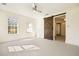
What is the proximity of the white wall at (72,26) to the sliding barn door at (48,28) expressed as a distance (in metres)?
1.95

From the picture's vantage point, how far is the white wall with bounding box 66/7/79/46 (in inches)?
181

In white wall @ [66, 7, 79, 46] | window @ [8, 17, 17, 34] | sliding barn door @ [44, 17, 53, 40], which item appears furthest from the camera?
sliding barn door @ [44, 17, 53, 40]

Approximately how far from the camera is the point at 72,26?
487cm

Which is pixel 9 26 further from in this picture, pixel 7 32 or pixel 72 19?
pixel 72 19

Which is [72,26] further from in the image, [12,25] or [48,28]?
[12,25]

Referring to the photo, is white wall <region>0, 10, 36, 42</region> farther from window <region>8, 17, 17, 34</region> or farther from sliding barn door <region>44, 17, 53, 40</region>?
sliding barn door <region>44, 17, 53, 40</region>

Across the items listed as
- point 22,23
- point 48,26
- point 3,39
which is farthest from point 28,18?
point 48,26

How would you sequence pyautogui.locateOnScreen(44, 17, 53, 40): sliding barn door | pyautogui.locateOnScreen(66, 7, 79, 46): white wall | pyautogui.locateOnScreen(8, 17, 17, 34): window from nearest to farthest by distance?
pyautogui.locateOnScreen(8, 17, 17, 34): window, pyautogui.locateOnScreen(66, 7, 79, 46): white wall, pyautogui.locateOnScreen(44, 17, 53, 40): sliding barn door

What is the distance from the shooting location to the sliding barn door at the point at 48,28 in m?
7.03

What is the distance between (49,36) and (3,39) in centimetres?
369

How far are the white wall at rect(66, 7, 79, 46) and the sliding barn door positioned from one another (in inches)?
76.7

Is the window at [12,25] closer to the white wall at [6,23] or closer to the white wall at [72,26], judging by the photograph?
the white wall at [6,23]

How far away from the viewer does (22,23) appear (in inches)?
166

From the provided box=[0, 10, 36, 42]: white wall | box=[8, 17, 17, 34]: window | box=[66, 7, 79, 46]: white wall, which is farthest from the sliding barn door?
box=[8, 17, 17, 34]: window
